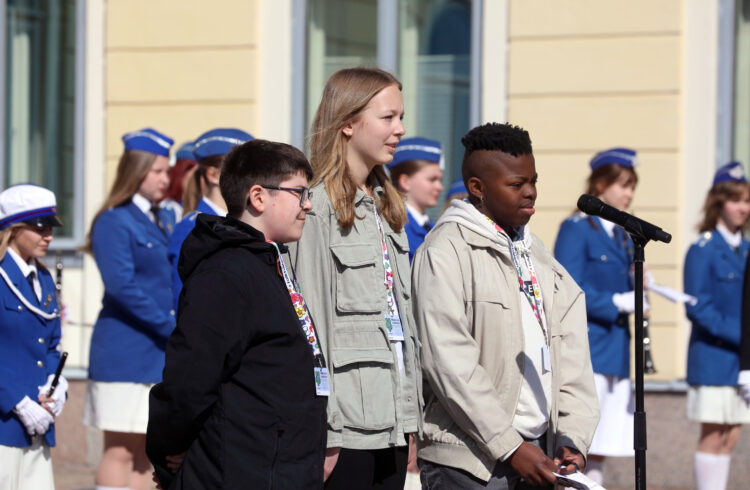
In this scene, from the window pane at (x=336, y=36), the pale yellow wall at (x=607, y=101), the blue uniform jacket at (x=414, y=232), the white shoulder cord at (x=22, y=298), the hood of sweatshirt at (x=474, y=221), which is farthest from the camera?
the window pane at (x=336, y=36)

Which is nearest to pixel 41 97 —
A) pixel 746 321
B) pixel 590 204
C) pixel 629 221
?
pixel 746 321

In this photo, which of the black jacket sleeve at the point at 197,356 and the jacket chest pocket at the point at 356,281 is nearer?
the black jacket sleeve at the point at 197,356

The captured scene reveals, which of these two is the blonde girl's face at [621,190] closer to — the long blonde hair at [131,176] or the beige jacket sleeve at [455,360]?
the long blonde hair at [131,176]

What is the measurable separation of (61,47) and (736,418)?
18.6ft

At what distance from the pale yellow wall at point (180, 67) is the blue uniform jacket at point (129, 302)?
2.83 m

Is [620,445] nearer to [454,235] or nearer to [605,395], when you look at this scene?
[605,395]

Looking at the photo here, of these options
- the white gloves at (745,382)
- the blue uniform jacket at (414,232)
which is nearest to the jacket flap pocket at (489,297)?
the white gloves at (745,382)

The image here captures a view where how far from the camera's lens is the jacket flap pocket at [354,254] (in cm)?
354

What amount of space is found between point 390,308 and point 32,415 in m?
1.68

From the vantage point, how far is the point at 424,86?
347 inches

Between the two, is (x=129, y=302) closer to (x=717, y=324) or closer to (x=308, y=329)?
(x=308, y=329)

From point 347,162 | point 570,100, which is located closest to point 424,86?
point 570,100

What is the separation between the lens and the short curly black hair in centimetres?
370

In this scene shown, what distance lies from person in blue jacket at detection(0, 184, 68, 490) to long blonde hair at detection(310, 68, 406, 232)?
1556mm
